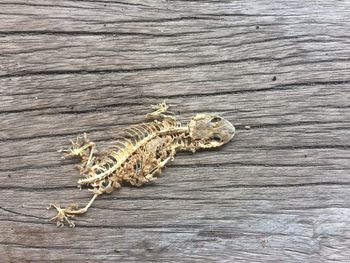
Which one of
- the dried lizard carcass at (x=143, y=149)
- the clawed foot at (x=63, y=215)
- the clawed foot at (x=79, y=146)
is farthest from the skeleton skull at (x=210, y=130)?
the clawed foot at (x=63, y=215)

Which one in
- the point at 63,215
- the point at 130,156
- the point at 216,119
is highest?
the point at 216,119

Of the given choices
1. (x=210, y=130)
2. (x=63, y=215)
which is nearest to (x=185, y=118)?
(x=210, y=130)

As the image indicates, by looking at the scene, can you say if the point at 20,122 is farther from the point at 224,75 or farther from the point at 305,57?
the point at 305,57

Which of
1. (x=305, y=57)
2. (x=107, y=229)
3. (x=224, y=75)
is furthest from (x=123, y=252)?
(x=305, y=57)

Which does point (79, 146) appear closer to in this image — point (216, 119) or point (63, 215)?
point (63, 215)

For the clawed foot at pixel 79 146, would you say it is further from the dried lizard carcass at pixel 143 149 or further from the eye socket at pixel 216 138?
the eye socket at pixel 216 138

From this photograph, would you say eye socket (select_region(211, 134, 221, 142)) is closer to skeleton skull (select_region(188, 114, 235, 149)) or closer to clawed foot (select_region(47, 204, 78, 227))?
skeleton skull (select_region(188, 114, 235, 149))

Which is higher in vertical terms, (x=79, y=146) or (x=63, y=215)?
(x=79, y=146)
